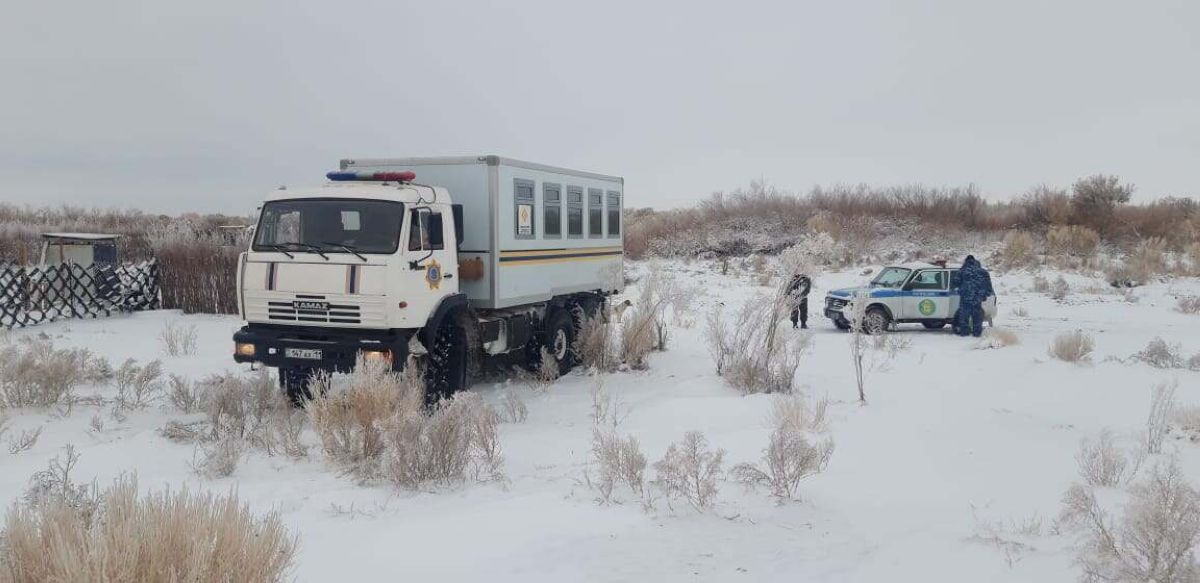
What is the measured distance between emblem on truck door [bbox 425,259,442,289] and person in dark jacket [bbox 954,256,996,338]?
1128 centimetres

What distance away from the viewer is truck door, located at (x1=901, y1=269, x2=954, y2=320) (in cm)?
1725

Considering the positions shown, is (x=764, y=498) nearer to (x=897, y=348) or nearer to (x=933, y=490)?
(x=933, y=490)

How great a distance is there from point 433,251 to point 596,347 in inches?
149

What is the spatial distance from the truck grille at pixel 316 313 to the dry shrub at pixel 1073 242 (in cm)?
3284

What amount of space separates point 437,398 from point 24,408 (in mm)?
4227

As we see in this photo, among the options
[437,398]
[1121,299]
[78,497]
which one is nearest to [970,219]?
[1121,299]

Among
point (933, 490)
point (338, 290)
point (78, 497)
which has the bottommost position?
point (933, 490)

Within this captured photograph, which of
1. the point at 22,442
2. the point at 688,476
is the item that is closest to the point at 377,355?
the point at 22,442

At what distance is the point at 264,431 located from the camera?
7656mm

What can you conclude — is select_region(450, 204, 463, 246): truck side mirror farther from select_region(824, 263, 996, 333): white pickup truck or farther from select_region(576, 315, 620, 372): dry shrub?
select_region(824, 263, 996, 333): white pickup truck

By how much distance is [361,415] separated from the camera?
24.0ft

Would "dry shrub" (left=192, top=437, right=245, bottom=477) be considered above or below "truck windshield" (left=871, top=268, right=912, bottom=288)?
below

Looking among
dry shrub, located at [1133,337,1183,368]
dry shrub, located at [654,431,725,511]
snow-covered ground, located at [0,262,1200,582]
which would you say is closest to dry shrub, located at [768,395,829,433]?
snow-covered ground, located at [0,262,1200,582]

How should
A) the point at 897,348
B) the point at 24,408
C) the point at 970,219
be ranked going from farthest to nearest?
1. the point at 970,219
2. the point at 897,348
3. the point at 24,408
